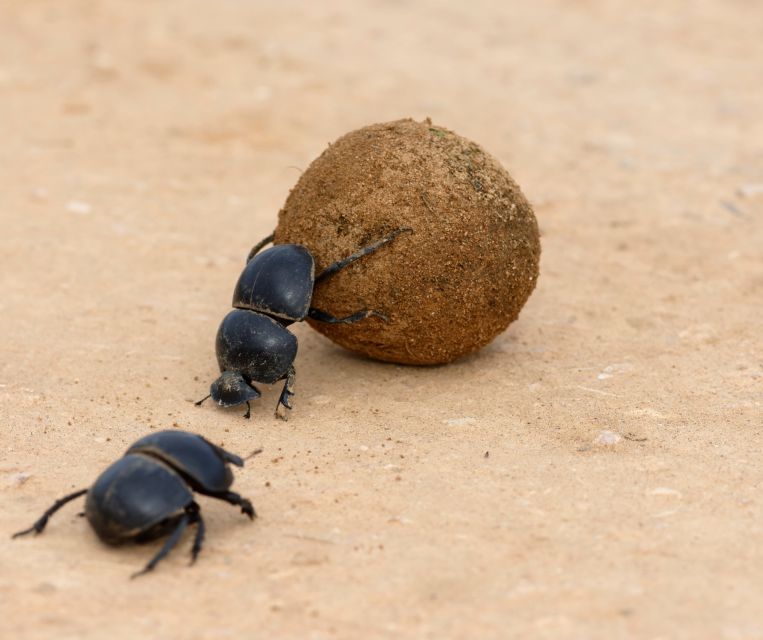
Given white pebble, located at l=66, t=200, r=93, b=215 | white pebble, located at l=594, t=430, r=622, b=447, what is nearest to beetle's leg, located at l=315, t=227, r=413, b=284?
white pebble, located at l=594, t=430, r=622, b=447

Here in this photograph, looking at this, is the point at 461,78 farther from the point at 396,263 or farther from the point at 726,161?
the point at 396,263

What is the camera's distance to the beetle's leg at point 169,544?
3053 millimetres

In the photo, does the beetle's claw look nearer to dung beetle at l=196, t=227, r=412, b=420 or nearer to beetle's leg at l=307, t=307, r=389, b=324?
dung beetle at l=196, t=227, r=412, b=420

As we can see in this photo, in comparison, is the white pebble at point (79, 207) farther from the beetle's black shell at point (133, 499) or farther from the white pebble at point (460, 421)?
the beetle's black shell at point (133, 499)

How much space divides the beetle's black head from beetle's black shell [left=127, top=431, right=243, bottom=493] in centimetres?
97

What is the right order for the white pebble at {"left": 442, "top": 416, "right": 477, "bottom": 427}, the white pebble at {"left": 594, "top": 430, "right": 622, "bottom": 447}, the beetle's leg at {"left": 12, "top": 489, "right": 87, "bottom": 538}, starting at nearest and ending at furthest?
the beetle's leg at {"left": 12, "top": 489, "right": 87, "bottom": 538}, the white pebble at {"left": 594, "top": 430, "right": 622, "bottom": 447}, the white pebble at {"left": 442, "top": 416, "right": 477, "bottom": 427}

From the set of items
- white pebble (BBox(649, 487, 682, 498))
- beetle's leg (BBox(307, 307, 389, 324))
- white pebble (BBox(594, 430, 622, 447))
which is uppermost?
beetle's leg (BBox(307, 307, 389, 324))

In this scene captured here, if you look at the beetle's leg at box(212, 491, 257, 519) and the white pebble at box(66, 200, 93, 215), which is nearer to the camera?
the beetle's leg at box(212, 491, 257, 519)

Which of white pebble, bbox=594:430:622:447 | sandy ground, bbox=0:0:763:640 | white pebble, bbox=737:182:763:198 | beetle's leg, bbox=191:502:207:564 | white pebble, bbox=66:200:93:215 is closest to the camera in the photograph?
sandy ground, bbox=0:0:763:640

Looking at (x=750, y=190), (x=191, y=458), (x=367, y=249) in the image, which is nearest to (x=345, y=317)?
(x=367, y=249)

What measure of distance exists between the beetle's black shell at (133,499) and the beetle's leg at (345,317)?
1.49 m

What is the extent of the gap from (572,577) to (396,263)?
1.84 m

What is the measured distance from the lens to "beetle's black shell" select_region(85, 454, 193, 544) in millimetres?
3059

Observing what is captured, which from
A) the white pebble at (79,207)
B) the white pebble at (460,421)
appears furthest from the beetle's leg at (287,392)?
the white pebble at (79,207)
